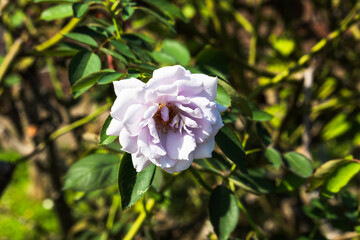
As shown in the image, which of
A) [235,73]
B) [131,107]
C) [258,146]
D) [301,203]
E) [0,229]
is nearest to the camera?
[131,107]

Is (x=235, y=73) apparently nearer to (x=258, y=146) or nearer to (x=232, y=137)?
(x=258, y=146)

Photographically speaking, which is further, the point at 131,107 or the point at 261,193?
the point at 261,193

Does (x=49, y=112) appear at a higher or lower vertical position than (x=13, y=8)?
lower

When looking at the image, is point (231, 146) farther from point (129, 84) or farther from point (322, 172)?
point (322, 172)

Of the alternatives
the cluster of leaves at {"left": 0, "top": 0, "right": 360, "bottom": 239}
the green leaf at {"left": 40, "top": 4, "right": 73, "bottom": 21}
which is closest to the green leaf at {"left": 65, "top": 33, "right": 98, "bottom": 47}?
the cluster of leaves at {"left": 0, "top": 0, "right": 360, "bottom": 239}

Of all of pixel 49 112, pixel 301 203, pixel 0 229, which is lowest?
pixel 0 229

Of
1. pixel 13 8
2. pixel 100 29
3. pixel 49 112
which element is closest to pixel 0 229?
pixel 49 112

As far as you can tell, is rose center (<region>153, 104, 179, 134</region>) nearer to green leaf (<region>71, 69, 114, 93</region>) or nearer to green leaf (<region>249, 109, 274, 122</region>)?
green leaf (<region>71, 69, 114, 93</region>)

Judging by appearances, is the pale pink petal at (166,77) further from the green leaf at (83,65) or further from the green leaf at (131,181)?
the green leaf at (83,65)
